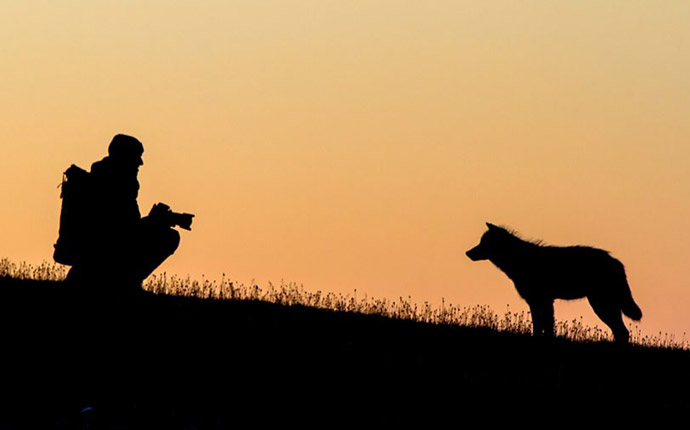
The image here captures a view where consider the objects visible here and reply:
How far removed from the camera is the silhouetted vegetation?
1165 cm

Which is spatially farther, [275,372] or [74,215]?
[275,372]

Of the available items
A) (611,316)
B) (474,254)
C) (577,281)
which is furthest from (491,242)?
(611,316)

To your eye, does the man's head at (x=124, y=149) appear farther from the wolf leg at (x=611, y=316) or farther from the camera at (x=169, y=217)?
the wolf leg at (x=611, y=316)

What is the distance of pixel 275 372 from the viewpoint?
13.2 metres

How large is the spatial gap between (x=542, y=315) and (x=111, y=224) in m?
11.9

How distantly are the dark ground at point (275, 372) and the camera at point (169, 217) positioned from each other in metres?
1.13

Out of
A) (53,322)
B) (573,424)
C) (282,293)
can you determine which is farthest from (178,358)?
(282,293)

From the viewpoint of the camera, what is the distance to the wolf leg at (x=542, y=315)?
872 inches

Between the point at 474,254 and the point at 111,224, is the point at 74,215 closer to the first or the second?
the point at 111,224

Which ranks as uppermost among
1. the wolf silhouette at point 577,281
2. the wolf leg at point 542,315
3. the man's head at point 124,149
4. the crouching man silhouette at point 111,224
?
the wolf silhouette at point 577,281

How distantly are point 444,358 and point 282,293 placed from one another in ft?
19.4

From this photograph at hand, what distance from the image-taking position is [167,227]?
1359cm

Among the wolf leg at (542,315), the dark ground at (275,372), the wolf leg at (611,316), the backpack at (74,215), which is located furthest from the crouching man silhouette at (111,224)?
the wolf leg at (611,316)

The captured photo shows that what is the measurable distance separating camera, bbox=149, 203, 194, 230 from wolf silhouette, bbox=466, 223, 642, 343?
10.9 m
